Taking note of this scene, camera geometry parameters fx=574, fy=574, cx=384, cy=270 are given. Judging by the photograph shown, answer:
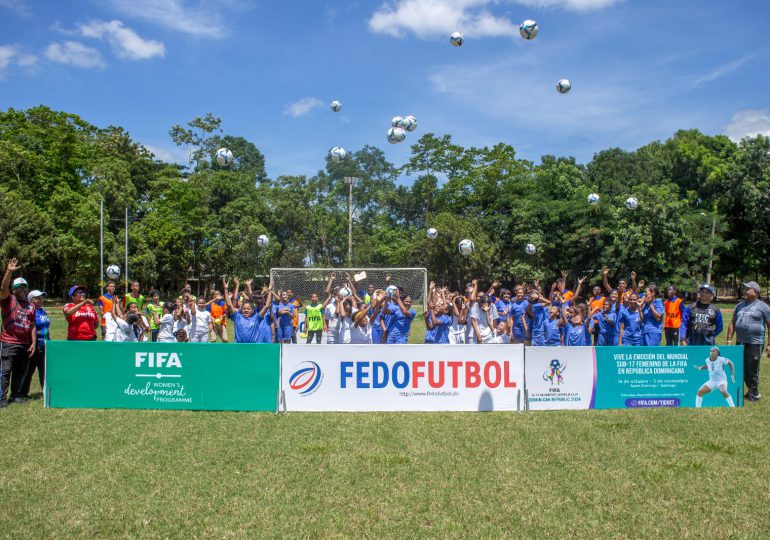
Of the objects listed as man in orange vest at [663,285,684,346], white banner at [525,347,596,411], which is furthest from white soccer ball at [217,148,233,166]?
man in orange vest at [663,285,684,346]

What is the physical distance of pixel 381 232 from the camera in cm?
4719

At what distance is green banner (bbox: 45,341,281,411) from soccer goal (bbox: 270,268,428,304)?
13985mm

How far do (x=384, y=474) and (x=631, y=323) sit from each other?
305 inches

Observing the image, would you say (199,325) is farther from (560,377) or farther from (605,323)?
(605,323)

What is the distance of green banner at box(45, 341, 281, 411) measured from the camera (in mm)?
8773

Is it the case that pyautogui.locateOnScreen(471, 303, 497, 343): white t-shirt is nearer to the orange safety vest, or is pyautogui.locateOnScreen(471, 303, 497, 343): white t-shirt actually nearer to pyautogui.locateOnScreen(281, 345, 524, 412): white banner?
pyautogui.locateOnScreen(281, 345, 524, 412): white banner

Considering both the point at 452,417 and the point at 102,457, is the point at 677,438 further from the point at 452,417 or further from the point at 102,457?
the point at 102,457

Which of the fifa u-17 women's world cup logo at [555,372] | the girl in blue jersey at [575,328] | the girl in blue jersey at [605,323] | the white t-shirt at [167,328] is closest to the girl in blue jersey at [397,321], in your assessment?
the fifa u-17 women's world cup logo at [555,372]

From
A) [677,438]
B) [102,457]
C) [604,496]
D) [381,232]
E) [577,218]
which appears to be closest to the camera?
[604,496]

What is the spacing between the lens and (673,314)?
1370 cm

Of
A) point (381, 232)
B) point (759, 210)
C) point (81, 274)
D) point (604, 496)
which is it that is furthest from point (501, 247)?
point (604, 496)

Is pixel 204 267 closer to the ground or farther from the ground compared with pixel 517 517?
farther from the ground

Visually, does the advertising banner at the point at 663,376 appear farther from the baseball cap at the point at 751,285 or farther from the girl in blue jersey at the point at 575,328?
the girl in blue jersey at the point at 575,328

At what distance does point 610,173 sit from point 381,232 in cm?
2300
